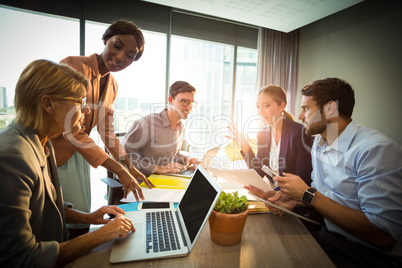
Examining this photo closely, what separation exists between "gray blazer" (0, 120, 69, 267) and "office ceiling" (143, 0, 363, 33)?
3152 mm

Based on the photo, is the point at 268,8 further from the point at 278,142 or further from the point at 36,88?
the point at 36,88

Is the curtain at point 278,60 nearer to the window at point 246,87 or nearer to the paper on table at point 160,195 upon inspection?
the window at point 246,87

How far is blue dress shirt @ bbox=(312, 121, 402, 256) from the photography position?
930 mm

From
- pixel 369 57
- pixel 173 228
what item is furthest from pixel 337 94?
pixel 369 57

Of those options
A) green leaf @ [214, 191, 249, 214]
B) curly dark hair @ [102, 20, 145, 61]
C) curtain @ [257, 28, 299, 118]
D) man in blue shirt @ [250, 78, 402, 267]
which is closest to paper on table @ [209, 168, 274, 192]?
man in blue shirt @ [250, 78, 402, 267]

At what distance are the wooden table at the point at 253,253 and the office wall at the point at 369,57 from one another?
10.7 ft

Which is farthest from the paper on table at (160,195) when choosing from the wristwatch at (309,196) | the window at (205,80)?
the window at (205,80)

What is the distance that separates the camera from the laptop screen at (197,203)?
809mm

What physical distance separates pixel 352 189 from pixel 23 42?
12.9ft

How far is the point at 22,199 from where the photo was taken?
2.14 feet

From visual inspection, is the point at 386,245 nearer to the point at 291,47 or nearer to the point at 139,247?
the point at 139,247

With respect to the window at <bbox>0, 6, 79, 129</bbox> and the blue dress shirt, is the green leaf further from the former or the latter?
the window at <bbox>0, 6, 79, 129</bbox>

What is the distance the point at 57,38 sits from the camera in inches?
125

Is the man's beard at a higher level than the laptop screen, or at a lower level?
higher
